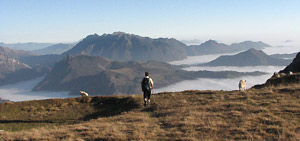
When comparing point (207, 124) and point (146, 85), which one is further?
point (146, 85)

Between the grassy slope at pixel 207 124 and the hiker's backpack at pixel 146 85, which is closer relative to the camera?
the grassy slope at pixel 207 124

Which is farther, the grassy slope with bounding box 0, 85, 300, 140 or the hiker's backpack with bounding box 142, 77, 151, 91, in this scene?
the hiker's backpack with bounding box 142, 77, 151, 91

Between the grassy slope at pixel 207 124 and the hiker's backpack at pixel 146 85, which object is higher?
the hiker's backpack at pixel 146 85

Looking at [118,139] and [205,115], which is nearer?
[118,139]

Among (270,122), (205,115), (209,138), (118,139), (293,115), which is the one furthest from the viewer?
(205,115)

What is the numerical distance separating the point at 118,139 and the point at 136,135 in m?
1.04

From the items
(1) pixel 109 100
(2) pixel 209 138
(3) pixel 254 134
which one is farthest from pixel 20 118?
(3) pixel 254 134

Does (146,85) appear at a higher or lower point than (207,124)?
higher

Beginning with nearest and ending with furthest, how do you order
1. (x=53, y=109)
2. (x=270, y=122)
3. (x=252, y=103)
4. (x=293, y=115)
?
1. (x=270, y=122)
2. (x=293, y=115)
3. (x=252, y=103)
4. (x=53, y=109)

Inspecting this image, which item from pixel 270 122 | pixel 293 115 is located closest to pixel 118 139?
pixel 270 122

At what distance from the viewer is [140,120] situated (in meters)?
16.8

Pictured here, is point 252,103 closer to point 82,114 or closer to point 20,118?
point 82,114

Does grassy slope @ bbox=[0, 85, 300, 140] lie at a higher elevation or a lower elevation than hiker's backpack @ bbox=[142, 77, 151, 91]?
lower

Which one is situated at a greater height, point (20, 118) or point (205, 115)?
point (205, 115)
